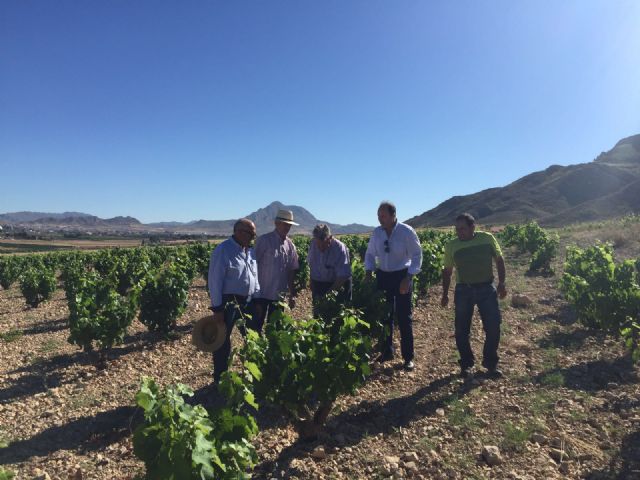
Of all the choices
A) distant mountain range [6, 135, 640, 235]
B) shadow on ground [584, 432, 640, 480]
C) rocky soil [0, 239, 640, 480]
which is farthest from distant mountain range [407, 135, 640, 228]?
shadow on ground [584, 432, 640, 480]

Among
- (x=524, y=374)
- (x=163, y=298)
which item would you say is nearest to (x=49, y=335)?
(x=163, y=298)

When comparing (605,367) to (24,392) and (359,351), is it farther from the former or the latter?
(24,392)

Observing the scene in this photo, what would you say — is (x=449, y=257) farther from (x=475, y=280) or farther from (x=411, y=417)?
(x=411, y=417)

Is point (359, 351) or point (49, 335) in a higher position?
point (359, 351)

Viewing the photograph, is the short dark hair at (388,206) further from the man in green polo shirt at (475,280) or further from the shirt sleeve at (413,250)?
the man in green polo shirt at (475,280)

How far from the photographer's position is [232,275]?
17.6 feet

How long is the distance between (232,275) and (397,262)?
251 cm

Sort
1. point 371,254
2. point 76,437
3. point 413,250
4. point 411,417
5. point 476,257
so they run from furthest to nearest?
1. point 371,254
2. point 413,250
3. point 476,257
4. point 411,417
5. point 76,437

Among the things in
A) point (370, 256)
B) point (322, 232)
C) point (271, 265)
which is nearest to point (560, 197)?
point (370, 256)

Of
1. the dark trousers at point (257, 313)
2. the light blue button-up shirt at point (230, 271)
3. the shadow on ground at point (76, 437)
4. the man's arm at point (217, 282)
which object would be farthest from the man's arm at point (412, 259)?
the shadow on ground at point (76, 437)

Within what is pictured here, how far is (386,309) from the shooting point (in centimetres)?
637

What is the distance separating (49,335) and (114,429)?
701 cm

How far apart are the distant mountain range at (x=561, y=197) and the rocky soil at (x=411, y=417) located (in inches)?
3277

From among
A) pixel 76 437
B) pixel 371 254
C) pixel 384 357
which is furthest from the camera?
pixel 384 357
